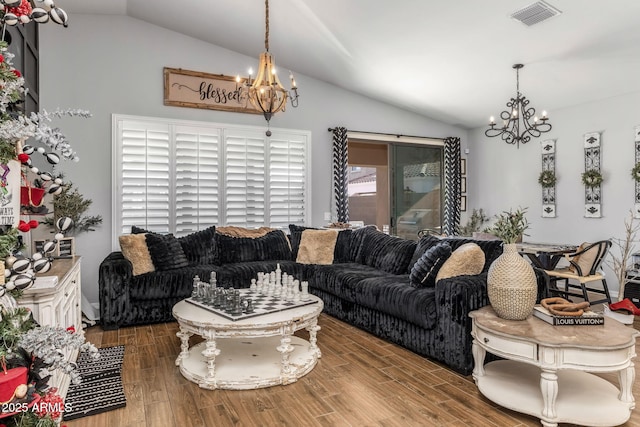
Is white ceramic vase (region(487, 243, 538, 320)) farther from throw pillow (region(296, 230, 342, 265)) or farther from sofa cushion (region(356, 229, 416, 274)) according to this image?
throw pillow (region(296, 230, 342, 265))

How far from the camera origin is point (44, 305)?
2.43 meters

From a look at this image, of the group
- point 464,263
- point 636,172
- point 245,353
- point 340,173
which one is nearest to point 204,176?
point 340,173

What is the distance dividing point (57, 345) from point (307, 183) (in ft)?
17.0

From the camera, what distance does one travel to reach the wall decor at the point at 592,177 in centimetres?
569

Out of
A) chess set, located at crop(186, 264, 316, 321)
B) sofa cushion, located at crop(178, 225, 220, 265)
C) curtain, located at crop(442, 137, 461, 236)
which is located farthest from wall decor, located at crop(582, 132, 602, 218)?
sofa cushion, located at crop(178, 225, 220, 265)

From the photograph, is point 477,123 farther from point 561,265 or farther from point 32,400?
point 32,400

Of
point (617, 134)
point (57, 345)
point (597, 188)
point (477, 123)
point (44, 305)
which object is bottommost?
point (44, 305)

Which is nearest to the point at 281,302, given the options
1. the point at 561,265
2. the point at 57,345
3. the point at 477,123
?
the point at 57,345

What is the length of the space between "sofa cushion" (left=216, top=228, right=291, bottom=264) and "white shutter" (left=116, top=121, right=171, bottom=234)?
0.81 metres

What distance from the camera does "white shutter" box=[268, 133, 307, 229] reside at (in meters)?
6.08

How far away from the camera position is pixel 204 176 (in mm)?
5613

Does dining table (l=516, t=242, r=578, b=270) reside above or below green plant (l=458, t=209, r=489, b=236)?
below

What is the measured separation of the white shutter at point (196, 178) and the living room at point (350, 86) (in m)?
0.27

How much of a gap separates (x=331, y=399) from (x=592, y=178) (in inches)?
197
